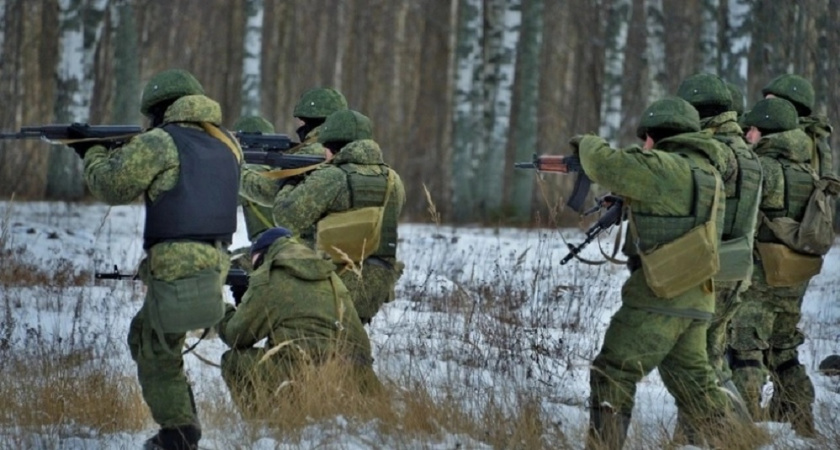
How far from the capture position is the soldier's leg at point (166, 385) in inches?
248

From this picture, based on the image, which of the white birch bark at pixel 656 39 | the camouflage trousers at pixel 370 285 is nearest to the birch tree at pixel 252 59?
the white birch bark at pixel 656 39

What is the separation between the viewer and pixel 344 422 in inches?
262

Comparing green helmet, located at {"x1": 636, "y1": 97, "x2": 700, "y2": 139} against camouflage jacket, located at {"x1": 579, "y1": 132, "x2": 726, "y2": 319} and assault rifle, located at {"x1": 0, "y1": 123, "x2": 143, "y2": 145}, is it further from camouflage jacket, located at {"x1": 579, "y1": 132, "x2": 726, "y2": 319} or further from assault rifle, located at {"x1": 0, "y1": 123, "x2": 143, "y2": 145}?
assault rifle, located at {"x1": 0, "y1": 123, "x2": 143, "y2": 145}

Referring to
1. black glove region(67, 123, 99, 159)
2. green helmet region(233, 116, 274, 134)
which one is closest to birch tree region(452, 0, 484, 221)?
green helmet region(233, 116, 274, 134)

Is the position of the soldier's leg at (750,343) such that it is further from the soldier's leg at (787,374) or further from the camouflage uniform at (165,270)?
the camouflage uniform at (165,270)

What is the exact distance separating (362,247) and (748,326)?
2372 millimetres

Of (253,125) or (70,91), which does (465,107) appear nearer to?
(70,91)

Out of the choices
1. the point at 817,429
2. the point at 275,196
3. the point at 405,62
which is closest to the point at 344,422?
the point at 817,429

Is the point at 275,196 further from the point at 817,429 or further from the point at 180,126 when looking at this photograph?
the point at 817,429

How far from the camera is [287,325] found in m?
7.11

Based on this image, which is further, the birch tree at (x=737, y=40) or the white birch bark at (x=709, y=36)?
the white birch bark at (x=709, y=36)

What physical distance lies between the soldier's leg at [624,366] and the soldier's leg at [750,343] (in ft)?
5.66

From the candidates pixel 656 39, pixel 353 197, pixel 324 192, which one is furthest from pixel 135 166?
pixel 656 39

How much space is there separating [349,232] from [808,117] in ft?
9.89
